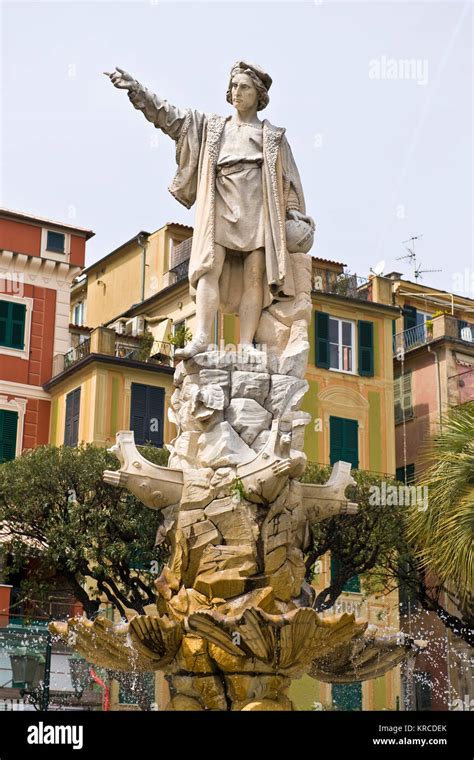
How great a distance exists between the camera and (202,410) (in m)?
11.4

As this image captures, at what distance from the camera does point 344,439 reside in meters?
44.0

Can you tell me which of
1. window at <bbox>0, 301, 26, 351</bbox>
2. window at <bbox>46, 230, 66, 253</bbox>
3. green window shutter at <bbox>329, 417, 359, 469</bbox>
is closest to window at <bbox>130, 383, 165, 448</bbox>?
window at <bbox>0, 301, 26, 351</bbox>

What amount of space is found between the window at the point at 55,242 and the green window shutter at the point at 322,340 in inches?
361

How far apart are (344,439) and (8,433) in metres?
11.4

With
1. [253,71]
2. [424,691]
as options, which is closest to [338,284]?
[424,691]

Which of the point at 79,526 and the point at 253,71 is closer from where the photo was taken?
the point at 253,71

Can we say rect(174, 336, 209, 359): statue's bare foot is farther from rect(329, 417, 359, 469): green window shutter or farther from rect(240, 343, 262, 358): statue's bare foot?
rect(329, 417, 359, 469): green window shutter

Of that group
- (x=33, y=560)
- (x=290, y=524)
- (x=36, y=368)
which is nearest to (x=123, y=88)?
(x=290, y=524)

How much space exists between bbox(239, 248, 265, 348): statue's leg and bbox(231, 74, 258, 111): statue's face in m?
1.45

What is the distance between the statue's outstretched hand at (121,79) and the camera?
12.1m

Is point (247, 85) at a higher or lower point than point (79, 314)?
lower

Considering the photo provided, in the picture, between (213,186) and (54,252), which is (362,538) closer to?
(54,252)
